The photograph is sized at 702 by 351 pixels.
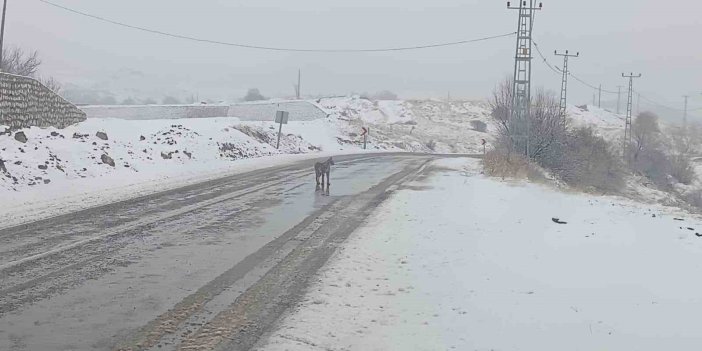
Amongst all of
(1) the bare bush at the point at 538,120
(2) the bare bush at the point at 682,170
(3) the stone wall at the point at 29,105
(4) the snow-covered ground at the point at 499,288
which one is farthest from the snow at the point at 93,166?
(2) the bare bush at the point at 682,170

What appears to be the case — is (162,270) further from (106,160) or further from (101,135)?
(101,135)

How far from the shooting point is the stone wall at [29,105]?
1747 cm

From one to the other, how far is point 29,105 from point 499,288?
17296mm

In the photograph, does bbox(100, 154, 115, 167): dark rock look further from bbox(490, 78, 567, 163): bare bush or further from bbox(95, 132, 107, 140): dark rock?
bbox(490, 78, 567, 163): bare bush

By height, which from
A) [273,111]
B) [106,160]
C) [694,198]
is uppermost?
[273,111]

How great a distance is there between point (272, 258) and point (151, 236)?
89.1 inches

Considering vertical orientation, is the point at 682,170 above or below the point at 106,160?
below

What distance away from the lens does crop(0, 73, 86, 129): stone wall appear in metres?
17.5

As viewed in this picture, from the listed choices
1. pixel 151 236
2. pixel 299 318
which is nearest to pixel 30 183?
pixel 151 236

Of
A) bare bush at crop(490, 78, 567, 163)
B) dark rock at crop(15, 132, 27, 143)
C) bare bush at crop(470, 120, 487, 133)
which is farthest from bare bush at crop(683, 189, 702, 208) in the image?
dark rock at crop(15, 132, 27, 143)

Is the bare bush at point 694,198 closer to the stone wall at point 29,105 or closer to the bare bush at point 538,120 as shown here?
the bare bush at point 538,120

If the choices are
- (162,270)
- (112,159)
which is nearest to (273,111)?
(112,159)

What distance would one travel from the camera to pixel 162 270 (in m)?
7.04

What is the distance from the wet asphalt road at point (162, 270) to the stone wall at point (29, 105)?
7.43m
